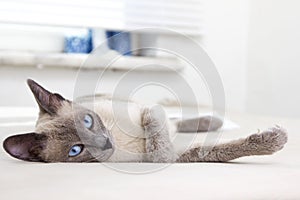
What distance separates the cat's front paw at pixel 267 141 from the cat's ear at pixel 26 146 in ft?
1.23

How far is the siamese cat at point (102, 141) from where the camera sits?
2.57ft

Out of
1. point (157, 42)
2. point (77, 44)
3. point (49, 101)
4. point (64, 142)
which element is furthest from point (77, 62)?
point (64, 142)

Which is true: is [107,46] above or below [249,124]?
above

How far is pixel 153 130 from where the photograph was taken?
88cm

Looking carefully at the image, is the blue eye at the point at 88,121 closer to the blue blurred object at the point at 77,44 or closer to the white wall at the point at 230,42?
the blue blurred object at the point at 77,44

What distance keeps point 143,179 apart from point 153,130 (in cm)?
27

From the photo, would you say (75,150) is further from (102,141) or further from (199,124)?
(199,124)

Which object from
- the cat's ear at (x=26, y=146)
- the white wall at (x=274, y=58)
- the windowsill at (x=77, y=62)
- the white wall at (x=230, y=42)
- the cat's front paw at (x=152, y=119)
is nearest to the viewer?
the cat's ear at (x=26, y=146)

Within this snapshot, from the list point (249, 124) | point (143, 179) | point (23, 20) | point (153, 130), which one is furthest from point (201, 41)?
point (143, 179)

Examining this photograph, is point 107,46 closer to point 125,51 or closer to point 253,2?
point 125,51

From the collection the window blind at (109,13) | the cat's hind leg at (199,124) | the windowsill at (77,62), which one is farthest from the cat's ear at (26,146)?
the window blind at (109,13)

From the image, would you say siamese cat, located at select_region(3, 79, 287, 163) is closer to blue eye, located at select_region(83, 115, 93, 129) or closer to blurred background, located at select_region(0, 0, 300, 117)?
blue eye, located at select_region(83, 115, 93, 129)

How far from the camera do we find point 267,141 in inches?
31.0

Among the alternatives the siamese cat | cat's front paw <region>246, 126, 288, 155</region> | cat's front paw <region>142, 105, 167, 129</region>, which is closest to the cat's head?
the siamese cat
